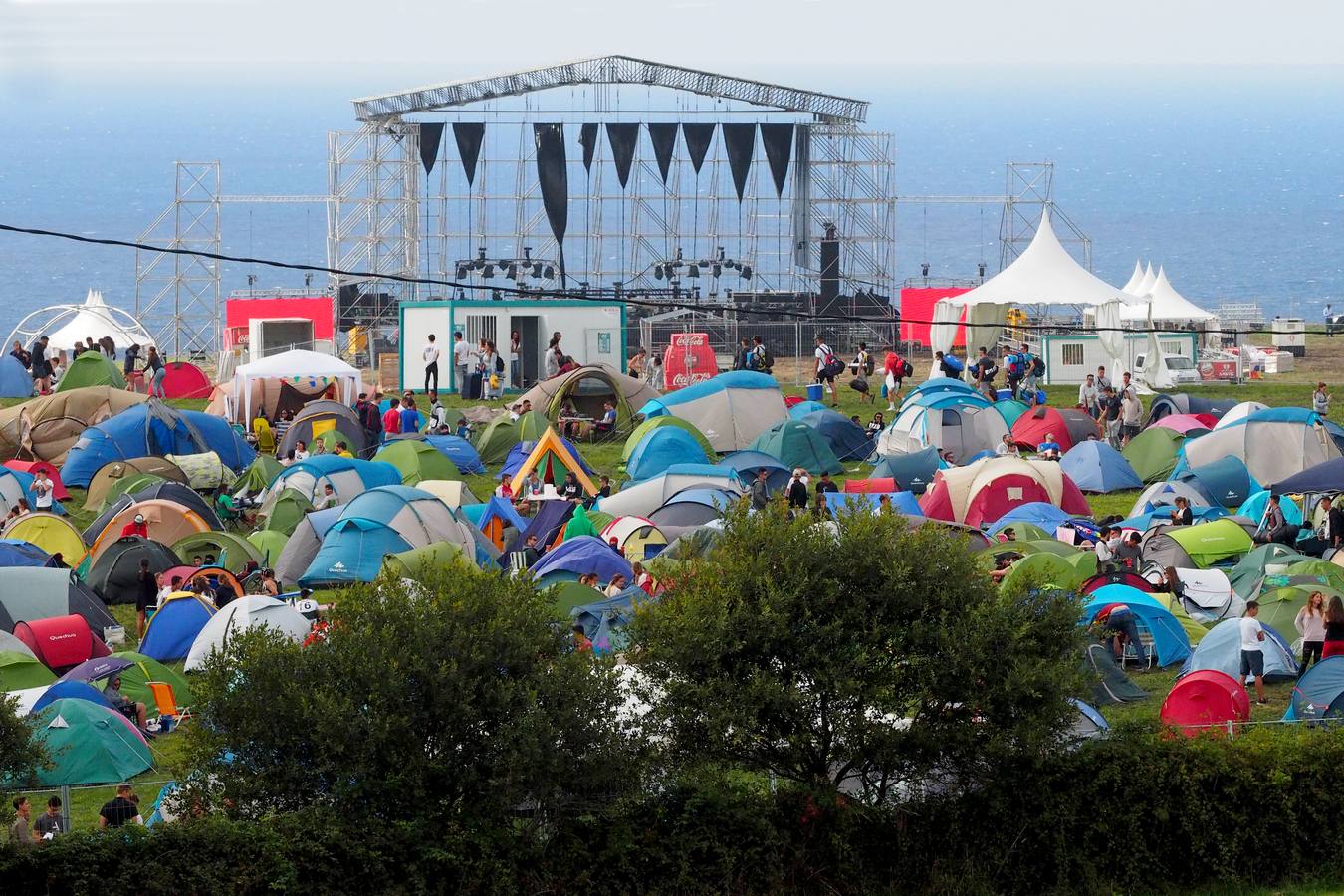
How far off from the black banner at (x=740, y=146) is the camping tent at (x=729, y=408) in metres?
18.8

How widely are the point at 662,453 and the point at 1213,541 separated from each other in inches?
329

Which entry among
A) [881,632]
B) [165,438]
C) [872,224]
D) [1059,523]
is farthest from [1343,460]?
[872,224]

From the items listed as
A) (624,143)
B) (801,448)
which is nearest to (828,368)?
(801,448)

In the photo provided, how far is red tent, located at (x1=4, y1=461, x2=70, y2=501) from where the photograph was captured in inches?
1021

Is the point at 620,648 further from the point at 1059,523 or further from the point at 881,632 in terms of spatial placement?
the point at 1059,523

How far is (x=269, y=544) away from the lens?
2234 cm

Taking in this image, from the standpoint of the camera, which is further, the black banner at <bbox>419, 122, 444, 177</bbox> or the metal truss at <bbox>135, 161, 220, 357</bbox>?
the metal truss at <bbox>135, 161, 220, 357</bbox>

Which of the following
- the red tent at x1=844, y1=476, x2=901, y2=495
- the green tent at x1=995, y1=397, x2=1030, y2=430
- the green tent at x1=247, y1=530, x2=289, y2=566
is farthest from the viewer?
the green tent at x1=995, y1=397, x2=1030, y2=430

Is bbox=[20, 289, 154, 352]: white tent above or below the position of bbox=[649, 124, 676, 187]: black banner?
below

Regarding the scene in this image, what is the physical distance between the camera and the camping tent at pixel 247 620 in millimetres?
18234

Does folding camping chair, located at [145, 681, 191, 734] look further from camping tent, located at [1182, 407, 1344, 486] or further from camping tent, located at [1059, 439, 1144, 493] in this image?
camping tent, located at [1182, 407, 1344, 486]

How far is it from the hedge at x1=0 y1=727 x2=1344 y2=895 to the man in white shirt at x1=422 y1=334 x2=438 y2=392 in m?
21.4

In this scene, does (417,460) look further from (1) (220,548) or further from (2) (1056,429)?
(2) (1056,429)

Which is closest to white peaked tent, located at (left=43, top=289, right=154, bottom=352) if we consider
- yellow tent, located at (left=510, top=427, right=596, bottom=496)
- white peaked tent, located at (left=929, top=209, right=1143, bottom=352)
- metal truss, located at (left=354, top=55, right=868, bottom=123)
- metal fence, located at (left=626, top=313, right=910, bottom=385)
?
metal truss, located at (left=354, top=55, right=868, bottom=123)
